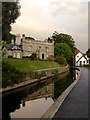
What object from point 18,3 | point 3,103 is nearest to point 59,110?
point 3,103

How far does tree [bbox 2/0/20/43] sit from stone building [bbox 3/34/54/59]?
26216mm

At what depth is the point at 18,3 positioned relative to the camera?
1764 cm

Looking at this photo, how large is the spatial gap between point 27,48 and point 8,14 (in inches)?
1200

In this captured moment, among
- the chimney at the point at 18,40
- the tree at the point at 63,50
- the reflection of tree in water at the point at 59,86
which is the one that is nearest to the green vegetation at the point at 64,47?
the tree at the point at 63,50

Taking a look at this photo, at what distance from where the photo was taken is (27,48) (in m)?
46.2

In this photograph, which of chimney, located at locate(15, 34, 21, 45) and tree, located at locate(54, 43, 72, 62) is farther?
tree, located at locate(54, 43, 72, 62)

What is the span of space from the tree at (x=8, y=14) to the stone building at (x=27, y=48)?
26.2 m

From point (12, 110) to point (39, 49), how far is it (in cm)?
4039

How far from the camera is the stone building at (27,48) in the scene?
4353cm

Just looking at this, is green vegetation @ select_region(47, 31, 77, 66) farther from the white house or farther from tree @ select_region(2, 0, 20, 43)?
tree @ select_region(2, 0, 20, 43)

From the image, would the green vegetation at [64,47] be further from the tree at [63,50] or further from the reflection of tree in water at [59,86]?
the reflection of tree in water at [59,86]

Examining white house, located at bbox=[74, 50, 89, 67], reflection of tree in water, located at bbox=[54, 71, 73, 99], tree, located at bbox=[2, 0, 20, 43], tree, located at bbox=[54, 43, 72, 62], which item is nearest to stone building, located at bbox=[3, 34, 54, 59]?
tree, located at bbox=[54, 43, 72, 62]

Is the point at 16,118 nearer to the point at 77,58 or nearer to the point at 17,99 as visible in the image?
the point at 17,99

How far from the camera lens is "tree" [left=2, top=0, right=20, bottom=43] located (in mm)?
15394
